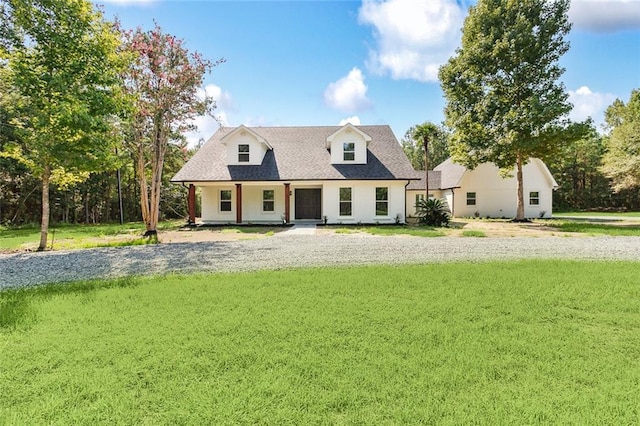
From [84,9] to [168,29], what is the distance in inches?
182

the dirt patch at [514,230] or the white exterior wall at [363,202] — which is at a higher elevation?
the white exterior wall at [363,202]

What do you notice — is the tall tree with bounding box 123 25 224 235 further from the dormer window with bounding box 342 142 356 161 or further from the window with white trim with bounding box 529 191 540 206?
the window with white trim with bounding box 529 191 540 206

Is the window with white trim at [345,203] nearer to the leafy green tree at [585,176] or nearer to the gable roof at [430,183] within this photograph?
the gable roof at [430,183]

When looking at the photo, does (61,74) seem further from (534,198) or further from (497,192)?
(534,198)

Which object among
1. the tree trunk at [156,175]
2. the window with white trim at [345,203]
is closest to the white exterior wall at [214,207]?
the tree trunk at [156,175]

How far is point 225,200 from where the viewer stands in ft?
68.5

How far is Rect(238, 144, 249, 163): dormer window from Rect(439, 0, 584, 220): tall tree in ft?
44.7

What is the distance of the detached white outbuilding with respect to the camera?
1038 inches

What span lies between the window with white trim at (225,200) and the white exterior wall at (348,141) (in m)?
6.73

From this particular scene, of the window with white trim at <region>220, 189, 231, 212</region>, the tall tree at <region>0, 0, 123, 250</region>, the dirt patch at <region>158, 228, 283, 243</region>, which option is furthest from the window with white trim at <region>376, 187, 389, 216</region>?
the tall tree at <region>0, 0, 123, 250</region>

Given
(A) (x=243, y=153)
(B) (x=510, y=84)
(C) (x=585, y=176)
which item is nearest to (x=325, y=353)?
(A) (x=243, y=153)

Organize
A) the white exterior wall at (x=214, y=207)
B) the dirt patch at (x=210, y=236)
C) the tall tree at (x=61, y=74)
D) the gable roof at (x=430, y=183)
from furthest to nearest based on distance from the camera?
the gable roof at (x=430, y=183) < the white exterior wall at (x=214, y=207) < the dirt patch at (x=210, y=236) < the tall tree at (x=61, y=74)

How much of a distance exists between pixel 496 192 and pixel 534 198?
111 inches

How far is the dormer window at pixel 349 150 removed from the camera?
66.0 feet
